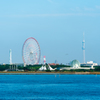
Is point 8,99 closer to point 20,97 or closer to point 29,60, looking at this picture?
point 20,97

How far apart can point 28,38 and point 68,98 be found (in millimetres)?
98542

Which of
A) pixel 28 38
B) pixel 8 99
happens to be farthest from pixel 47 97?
pixel 28 38

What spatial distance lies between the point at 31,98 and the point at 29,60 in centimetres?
10389

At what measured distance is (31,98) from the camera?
222 feet

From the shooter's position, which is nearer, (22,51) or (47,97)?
(47,97)

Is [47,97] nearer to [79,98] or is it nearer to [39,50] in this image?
[79,98]

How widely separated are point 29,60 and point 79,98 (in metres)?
→ 104

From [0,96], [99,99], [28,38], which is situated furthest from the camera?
[28,38]

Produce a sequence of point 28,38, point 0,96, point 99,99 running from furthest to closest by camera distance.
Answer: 1. point 28,38
2. point 0,96
3. point 99,99

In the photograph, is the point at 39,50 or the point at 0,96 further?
the point at 39,50

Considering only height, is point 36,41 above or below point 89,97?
above

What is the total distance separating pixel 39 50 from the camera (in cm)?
16738

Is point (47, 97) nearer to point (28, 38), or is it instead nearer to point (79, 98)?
point (79, 98)

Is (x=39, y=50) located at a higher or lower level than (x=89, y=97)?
higher
